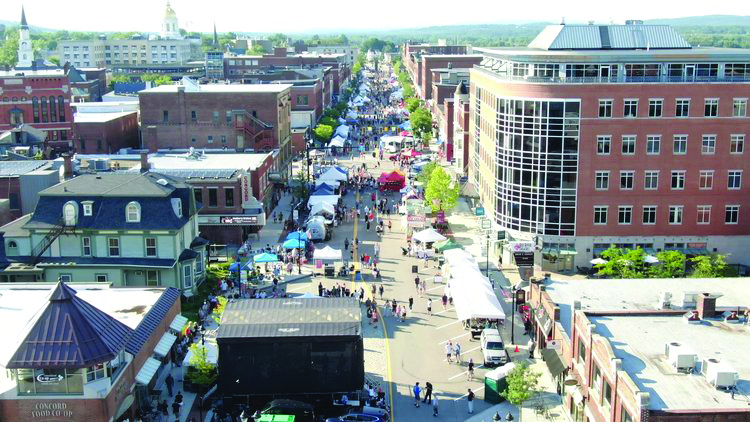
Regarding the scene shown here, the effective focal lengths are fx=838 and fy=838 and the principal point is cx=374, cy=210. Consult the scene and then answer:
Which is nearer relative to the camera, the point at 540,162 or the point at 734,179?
the point at 734,179

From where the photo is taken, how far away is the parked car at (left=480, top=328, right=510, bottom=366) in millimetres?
45656

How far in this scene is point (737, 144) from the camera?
62625 mm

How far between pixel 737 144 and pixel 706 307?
93.3ft

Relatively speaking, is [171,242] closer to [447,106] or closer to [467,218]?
[467,218]

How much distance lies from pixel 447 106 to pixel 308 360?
3153 inches

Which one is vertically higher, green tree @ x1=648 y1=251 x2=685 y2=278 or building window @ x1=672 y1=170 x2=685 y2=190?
building window @ x1=672 y1=170 x2=685 y2=190

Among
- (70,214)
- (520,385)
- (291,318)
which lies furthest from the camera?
(70,214)

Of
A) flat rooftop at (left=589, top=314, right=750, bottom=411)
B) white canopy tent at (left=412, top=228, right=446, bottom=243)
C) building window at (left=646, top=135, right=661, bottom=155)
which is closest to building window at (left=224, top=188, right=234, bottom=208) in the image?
white canopy tent at (left=412, top=228, right=446, bottom=243)

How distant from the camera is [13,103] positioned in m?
111

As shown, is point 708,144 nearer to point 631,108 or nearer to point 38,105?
point 631,108

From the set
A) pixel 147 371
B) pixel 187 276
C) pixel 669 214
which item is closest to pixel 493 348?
pixel 147 371

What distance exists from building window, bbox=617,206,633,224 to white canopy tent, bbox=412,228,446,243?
14.3 meters

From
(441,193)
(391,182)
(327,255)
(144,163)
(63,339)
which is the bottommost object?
(327,255)

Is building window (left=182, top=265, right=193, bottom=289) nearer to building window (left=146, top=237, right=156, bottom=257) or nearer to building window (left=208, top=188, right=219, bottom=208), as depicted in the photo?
building window (left=146, top=237, right=156, bottom=257)
